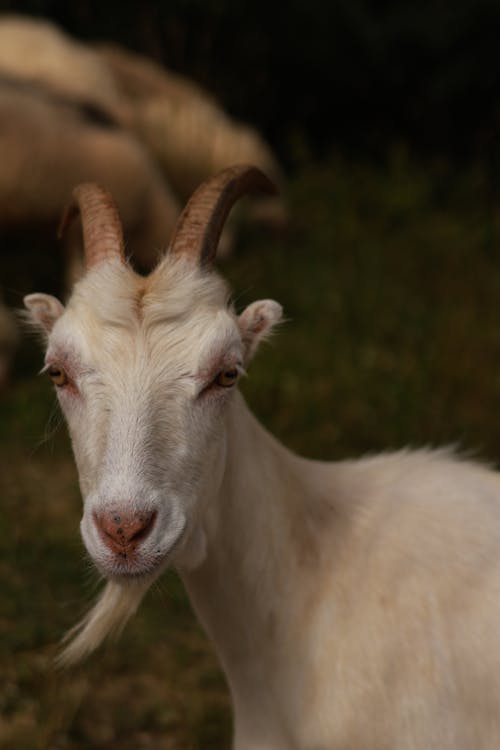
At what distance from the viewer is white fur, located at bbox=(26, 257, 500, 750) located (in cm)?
266

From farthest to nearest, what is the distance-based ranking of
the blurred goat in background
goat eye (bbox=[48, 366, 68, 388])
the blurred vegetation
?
the blurred goat in background → the blurred vegetation → goat eye (bbox=[48, 366, 68, 388])

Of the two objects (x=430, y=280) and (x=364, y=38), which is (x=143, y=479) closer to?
(x=430, y=280)

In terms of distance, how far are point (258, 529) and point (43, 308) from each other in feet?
2.62

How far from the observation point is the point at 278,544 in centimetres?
308

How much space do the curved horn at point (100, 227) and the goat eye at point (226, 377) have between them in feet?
1.29

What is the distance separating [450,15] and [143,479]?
26.1ft

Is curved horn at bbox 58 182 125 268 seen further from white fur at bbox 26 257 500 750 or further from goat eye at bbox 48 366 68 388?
goat eye at bbox 48 366 68 388

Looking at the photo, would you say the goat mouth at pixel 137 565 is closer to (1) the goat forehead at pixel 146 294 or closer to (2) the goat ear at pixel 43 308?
(1) the goat forehead at pixel 146 294

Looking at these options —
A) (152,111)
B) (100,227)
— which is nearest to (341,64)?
(152,111)

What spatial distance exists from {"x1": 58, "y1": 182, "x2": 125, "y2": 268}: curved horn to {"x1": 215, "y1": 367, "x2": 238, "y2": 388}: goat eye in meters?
0.39

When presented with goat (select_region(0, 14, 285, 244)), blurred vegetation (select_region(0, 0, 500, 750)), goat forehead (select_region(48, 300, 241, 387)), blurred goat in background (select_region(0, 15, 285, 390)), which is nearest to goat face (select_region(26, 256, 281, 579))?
goat forehead (select_region(48, 300, 241, 387))

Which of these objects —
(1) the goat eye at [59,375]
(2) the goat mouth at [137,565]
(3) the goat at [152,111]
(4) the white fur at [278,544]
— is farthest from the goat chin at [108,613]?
(3) the goat at [152,111]

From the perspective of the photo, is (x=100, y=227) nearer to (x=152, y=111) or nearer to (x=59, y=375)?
(x=59, y=375)

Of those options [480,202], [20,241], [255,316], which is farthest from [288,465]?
[480,202]
